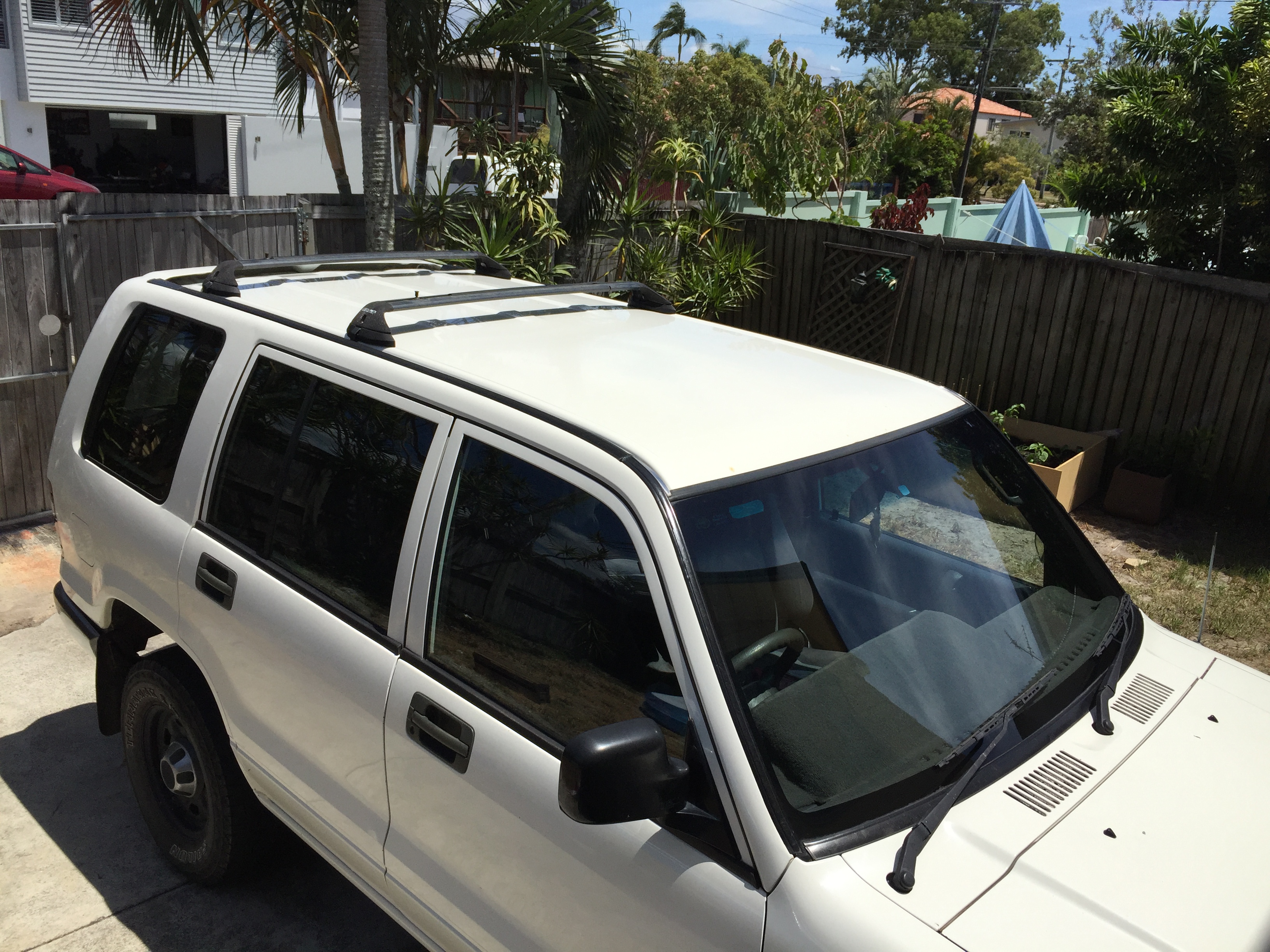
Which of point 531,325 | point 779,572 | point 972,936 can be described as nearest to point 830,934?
point 972,936

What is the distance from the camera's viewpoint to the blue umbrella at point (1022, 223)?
14695 mm

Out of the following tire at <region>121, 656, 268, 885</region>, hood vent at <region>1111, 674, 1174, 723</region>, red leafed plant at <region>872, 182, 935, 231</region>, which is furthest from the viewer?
red leafed plant at <region>872, 182, 935, 231</region>

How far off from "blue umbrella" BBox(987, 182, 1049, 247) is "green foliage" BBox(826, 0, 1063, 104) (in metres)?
59.8

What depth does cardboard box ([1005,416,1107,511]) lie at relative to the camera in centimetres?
759

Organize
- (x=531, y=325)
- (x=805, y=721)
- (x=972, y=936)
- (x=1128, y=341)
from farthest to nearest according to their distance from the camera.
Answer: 1. (x=1128, y=341)
2. (x=531, y=325)
3. (x=805, y=721)
4. (x=972, y=936)

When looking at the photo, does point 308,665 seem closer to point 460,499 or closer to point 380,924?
point 460,499

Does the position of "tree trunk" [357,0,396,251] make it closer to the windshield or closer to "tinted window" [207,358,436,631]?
"tinted window" [207,358,436,631]

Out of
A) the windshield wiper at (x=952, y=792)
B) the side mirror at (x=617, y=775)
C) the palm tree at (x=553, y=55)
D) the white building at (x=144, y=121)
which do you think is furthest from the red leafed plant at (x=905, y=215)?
the white building at (x=144, y=121)

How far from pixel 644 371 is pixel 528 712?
981 mm

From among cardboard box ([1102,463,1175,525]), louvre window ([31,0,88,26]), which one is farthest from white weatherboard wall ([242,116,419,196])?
cardboard box ([1102,463,1175,525])

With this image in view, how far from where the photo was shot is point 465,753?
91.8 inches

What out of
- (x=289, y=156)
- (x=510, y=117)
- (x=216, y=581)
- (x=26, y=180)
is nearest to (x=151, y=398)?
(x=216, y=581)

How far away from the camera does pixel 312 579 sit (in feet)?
9.16

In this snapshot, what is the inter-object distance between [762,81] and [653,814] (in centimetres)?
3897
